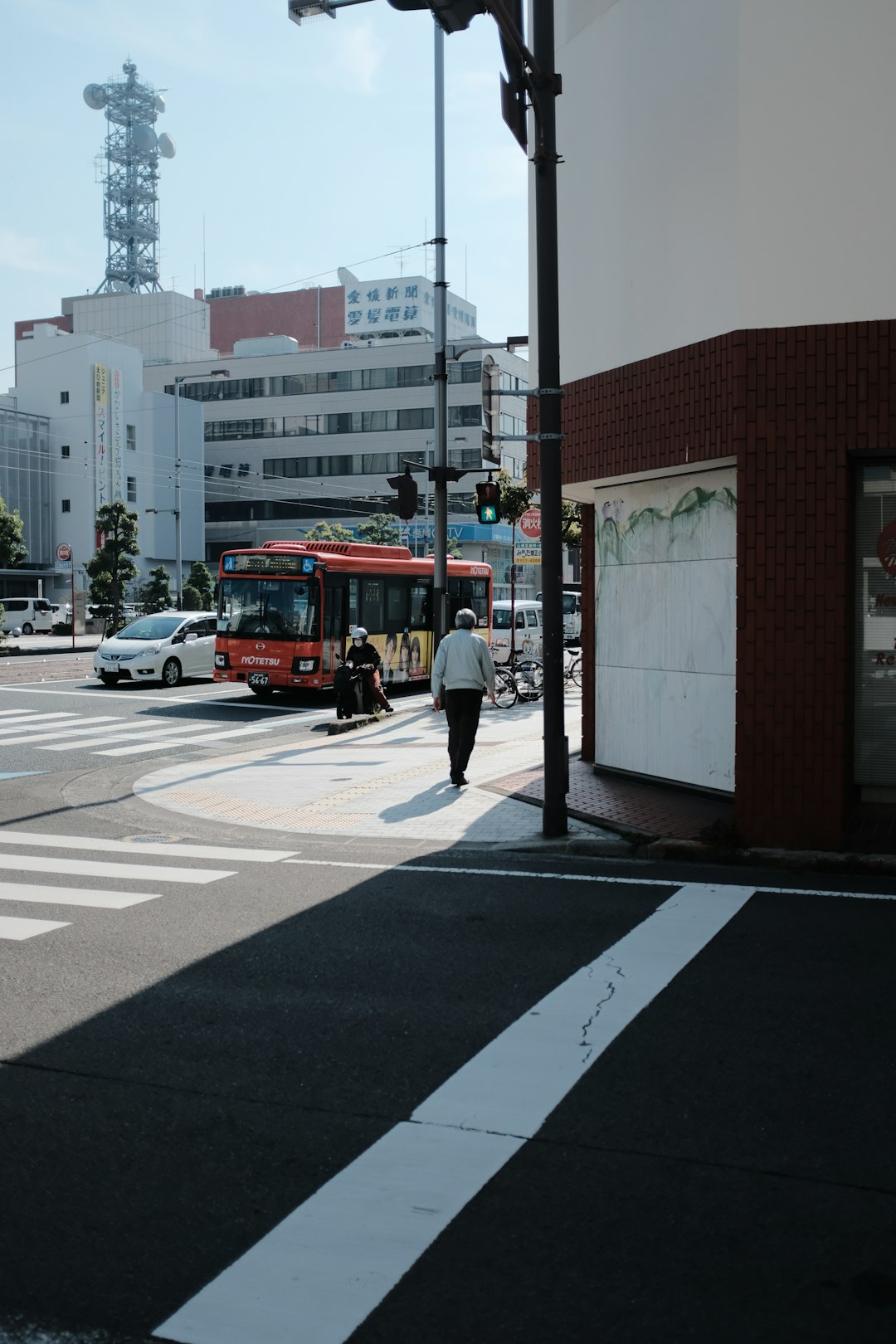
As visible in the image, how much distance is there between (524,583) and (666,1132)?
85.6m

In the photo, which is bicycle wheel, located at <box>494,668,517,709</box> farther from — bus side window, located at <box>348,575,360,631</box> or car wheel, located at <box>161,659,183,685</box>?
car wheel, located at <box>161,659,183,685</box>

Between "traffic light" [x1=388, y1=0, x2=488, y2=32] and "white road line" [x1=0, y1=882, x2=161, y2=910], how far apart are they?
5.72 metres

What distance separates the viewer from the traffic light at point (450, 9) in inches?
291

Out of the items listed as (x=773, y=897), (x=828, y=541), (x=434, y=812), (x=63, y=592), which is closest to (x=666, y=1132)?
(x=773, y=897)

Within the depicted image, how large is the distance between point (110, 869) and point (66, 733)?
1060 centimetres

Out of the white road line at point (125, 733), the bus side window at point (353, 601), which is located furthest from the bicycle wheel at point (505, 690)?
the white road line at point (125, 733)

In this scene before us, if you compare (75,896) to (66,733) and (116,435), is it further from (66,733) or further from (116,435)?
(116,435)

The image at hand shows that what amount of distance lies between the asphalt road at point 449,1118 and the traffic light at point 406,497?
1331 cm

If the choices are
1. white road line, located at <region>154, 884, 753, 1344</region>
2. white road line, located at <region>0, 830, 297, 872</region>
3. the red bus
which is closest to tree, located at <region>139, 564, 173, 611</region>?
the red bus

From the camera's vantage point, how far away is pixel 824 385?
30.5 feet

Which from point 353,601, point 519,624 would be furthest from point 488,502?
point 519,624

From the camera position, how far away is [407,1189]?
3857 millimetres

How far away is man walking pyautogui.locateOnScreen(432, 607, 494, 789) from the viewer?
12.8 m

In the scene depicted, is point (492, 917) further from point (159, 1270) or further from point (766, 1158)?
point (159, 1270)
